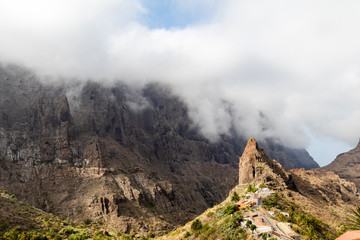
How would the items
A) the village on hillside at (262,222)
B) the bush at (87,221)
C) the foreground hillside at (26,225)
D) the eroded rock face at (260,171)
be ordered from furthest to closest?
the bush at (87,221)
the eroded rock face at (260,171)
the foreground hillside at (26,225)
the village on hillside at (262,222)

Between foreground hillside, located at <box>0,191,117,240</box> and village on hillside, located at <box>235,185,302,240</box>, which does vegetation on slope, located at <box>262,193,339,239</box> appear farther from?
foreground hillside, located at <box>0,191,117,240</box>

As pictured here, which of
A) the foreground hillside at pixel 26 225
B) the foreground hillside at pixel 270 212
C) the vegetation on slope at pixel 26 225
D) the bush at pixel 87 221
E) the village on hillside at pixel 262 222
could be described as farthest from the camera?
the bush at pixel 87 221

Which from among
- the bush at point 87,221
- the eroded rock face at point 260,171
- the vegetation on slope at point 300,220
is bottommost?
the vegetation on slope at point 300,220

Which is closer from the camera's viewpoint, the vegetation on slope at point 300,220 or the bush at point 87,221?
the vegetation on slope at point 300,220

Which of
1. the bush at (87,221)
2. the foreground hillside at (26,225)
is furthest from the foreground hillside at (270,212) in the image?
the bush at (87,221)

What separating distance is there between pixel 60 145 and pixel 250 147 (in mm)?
132632

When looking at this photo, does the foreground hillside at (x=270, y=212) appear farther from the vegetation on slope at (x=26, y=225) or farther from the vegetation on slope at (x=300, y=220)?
the vegetation on slope at (x=26, y=225)

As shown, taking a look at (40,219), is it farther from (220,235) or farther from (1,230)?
(220,235)

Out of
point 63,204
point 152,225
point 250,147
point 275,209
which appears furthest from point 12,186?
point 275,209

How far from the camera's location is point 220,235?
241 feet

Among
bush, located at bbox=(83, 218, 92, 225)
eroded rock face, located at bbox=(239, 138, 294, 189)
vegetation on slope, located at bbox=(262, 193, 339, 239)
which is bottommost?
vegetation on slope, located at bbox=(262, 193, 339, 239)

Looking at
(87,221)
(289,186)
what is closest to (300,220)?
(289,186)

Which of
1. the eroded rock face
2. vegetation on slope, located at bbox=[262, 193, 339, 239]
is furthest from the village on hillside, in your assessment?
the eroded rock face

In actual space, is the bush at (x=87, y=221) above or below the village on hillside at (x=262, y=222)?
above
